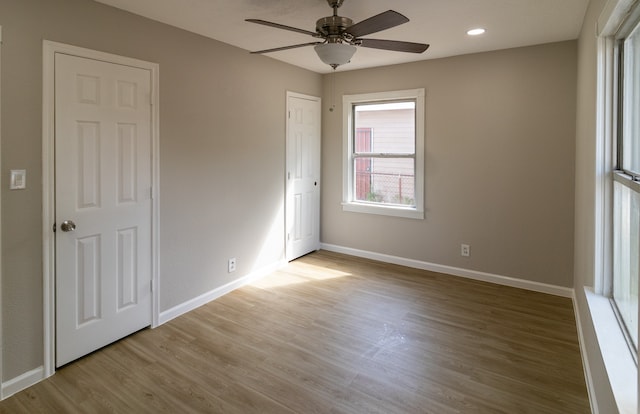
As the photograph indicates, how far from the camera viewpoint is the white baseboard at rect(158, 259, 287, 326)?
3.29 metres

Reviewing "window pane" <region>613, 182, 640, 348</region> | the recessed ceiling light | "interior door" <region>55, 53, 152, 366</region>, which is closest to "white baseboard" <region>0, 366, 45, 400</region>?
"interior door" <region>55, 53, 152, 366</region>


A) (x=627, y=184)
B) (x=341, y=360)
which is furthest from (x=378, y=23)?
(x=341, y=360)

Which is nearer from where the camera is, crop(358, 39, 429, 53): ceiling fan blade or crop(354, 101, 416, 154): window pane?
crop(358, 39, 429, 53): ceiling fan blade

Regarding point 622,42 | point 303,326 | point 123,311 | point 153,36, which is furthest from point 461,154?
point 123,311

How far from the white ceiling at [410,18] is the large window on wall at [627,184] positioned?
3.21 feet

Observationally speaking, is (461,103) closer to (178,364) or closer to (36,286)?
(178,364)

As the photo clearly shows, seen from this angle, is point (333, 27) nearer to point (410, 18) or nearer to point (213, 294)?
point (410, 18)

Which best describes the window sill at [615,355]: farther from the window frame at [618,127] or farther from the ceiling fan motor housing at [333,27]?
the ceiling fan motor housing at [333,27]

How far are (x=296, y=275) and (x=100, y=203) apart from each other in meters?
2.27

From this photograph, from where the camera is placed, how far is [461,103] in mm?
4203

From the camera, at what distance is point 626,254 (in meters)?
1.99

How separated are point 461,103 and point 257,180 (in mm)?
2400

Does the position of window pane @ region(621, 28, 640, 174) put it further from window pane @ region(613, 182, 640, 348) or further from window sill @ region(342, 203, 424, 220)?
window sill @ region(342, 203, 424, 220)

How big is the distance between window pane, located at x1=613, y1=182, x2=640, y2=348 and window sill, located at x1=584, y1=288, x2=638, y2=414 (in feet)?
0.18
